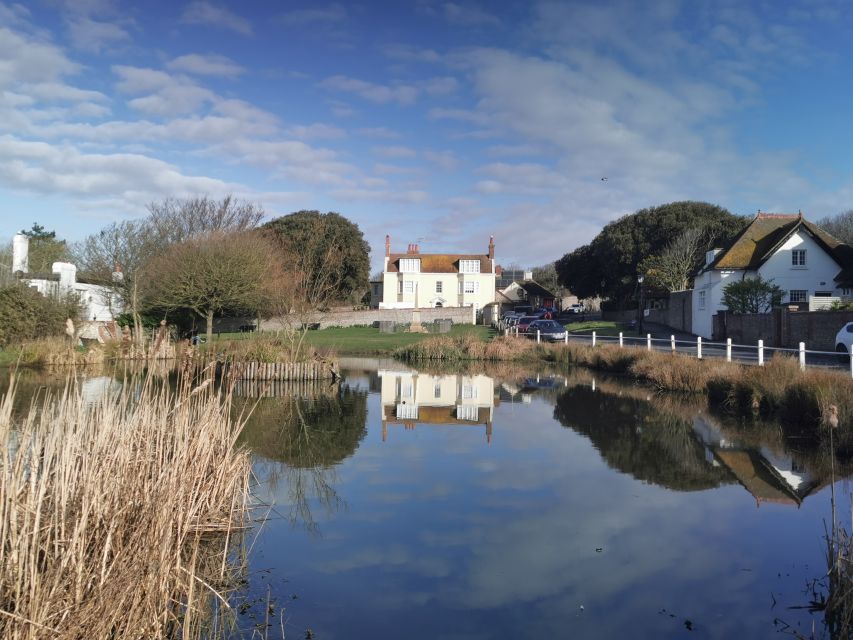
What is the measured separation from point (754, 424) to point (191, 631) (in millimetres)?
14639

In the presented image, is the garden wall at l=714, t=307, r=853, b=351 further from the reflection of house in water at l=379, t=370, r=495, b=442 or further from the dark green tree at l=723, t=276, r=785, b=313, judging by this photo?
the reflection of house in water at l=379, t=370, r=495, b=442

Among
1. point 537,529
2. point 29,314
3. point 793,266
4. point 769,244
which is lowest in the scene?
point 537,529

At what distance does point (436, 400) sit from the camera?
21.4 metres

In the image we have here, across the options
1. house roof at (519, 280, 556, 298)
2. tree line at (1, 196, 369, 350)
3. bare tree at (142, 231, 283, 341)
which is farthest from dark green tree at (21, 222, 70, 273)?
house roof at (519, 280, 556, 298)

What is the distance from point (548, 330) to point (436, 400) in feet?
76.2

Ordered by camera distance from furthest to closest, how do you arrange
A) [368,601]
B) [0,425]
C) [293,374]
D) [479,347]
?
[479,347] < [293,374] < [368,601] < [0,425]

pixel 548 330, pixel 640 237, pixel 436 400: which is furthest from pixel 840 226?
pixel 436 400

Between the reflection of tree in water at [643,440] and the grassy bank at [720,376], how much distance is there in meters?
2.26

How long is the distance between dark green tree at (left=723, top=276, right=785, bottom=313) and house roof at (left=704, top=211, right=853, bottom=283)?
3686 millimetres

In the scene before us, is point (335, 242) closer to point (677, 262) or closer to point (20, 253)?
point (20, 253)

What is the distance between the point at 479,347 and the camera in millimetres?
37500

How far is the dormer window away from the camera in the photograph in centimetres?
7275

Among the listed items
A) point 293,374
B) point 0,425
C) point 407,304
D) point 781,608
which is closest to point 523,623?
point 781,608

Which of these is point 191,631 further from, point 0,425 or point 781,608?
point 781,608
